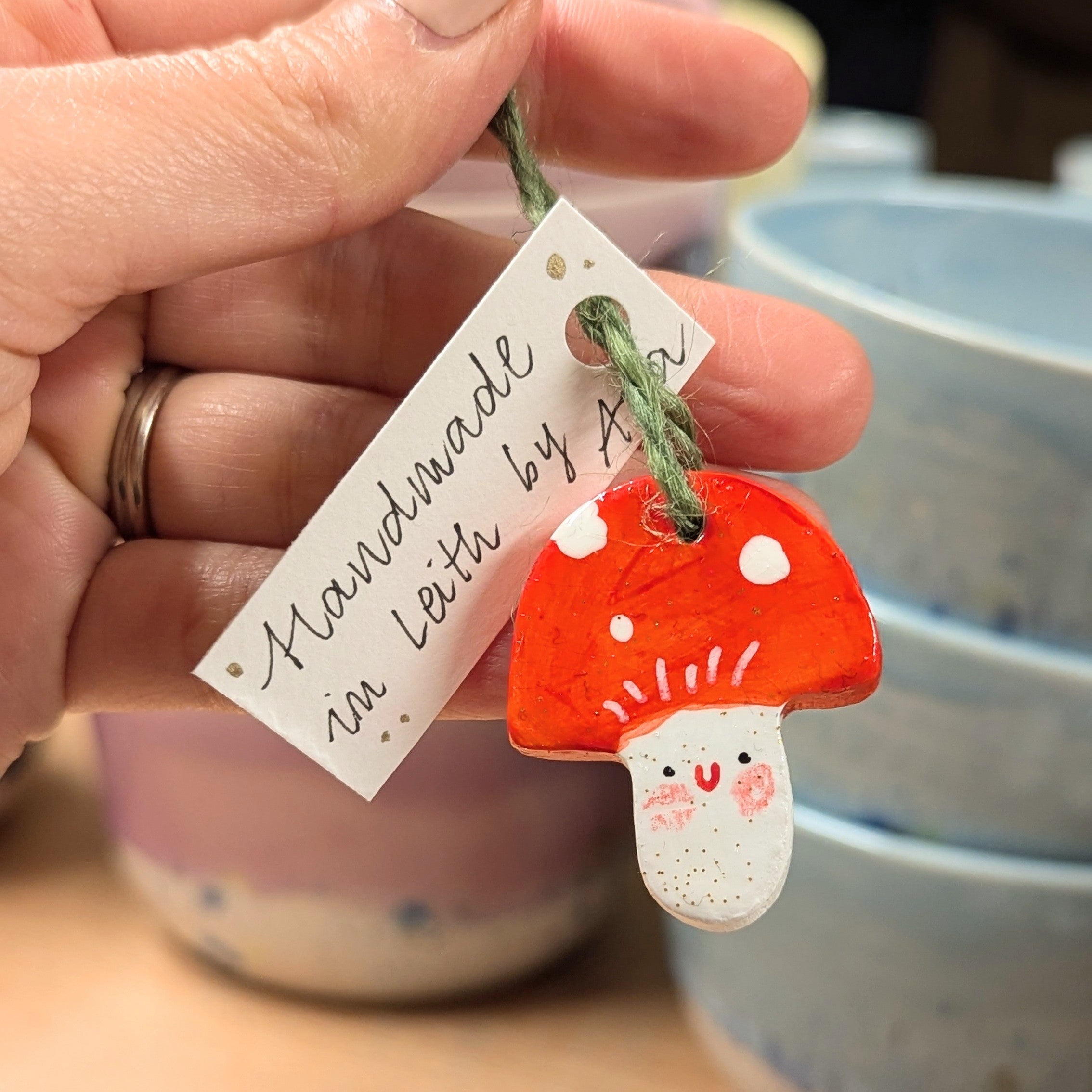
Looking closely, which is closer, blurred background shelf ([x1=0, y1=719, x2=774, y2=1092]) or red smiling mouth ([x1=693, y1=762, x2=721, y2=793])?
red smiling mouth ([x1=693, y1=762, x2=721, y2=793])

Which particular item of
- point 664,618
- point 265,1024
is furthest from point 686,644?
point 265,1024

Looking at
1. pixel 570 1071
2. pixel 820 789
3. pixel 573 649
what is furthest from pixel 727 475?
pixel 570 1071

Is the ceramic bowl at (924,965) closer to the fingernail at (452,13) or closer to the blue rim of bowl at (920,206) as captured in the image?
the blue rim of bowl at (920,206)

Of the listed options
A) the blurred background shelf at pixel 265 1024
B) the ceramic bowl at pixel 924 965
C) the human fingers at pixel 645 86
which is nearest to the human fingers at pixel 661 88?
the human fingers at pixel 645 86

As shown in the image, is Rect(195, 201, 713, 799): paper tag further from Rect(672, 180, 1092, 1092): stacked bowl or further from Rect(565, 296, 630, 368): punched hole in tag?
Rect(672, 180, 1092, 1092): stacked bowl

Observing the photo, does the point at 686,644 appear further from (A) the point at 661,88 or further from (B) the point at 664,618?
(A) the point at 661,88

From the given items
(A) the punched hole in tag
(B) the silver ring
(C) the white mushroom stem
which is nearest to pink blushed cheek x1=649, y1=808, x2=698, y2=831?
(C) the white mushroom stem

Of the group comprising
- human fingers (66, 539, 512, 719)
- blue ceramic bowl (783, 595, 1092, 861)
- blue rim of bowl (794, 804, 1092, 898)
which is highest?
human fingers (66, 539, 512, 719)
